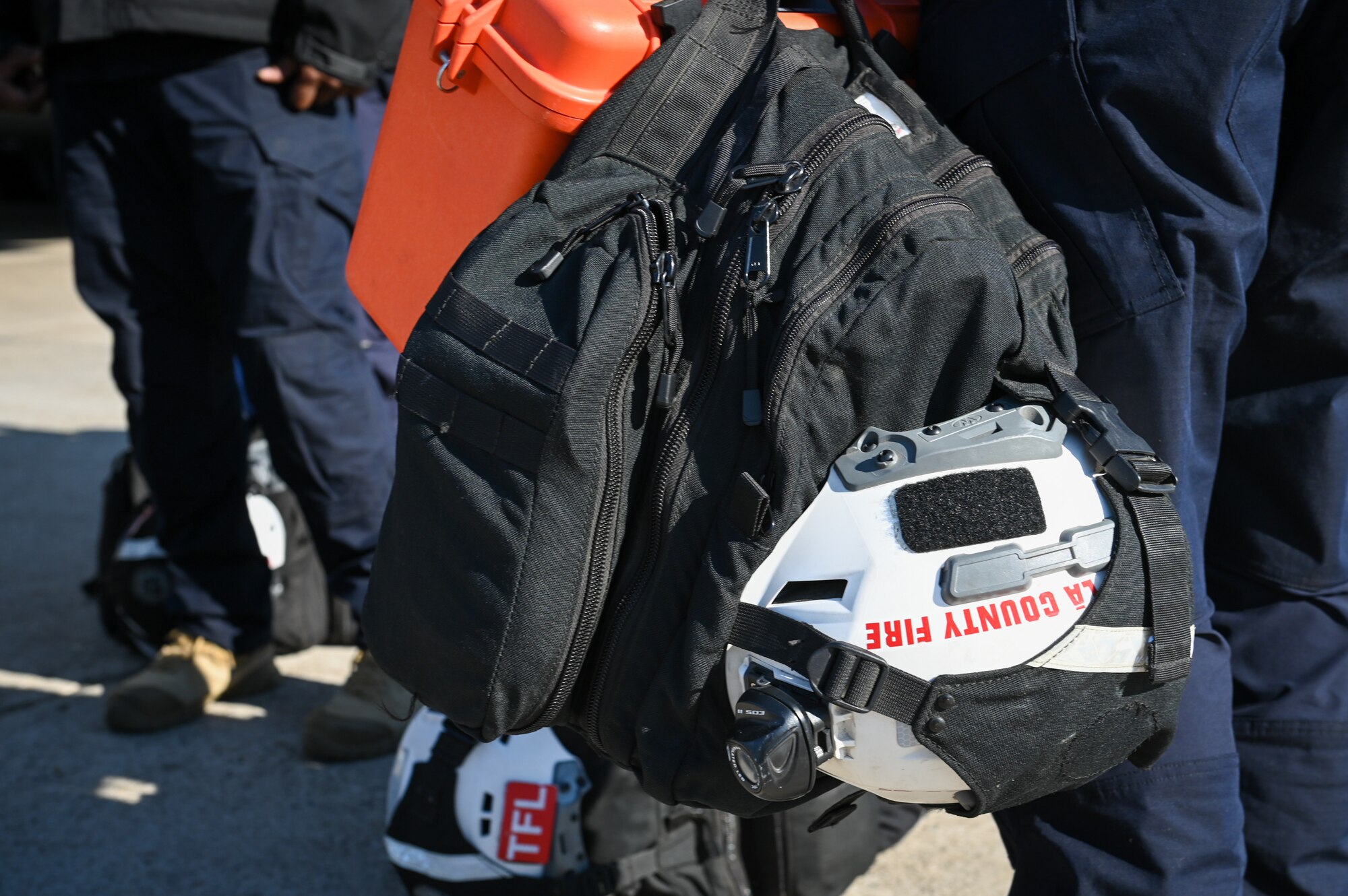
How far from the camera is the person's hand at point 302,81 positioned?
2.43 meters

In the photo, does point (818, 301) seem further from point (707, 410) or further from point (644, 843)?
point (644, 843)

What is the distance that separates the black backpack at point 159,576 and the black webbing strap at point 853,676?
1.96 meters

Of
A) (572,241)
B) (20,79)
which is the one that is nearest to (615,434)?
(572,241)

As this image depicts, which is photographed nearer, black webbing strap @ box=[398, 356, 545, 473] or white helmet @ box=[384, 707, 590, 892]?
black webbing strap @ box=[398, 356, 545, 473]

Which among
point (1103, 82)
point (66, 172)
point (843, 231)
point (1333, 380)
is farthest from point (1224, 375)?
point (66, 172)

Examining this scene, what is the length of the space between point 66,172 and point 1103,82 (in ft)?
7.10

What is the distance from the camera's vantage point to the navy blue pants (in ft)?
7.90

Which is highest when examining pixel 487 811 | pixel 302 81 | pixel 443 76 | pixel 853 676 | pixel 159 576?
pixel 443 76

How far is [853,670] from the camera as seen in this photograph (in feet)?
3.48

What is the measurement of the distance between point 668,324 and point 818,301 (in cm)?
14

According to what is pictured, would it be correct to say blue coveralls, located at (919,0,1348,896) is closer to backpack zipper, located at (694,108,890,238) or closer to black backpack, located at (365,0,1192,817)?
black backpack, located at (365,0,1192,817)

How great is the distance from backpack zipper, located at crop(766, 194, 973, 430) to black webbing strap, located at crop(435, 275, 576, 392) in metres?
0.19

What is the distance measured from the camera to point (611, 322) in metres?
1.14

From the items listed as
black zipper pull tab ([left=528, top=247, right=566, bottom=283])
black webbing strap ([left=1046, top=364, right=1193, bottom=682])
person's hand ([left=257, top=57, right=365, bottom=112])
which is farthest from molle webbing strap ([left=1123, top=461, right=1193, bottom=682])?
person's hand ([left=257, top=57, right=365, bottom=112])
